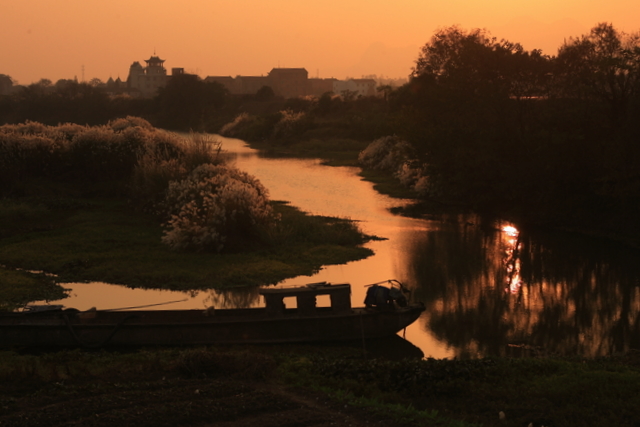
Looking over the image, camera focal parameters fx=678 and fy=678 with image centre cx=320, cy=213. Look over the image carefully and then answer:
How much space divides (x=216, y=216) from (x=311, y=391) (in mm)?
17479

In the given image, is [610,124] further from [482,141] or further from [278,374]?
[278,374]

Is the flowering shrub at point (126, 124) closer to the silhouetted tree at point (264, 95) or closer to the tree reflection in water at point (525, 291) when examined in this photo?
the tree reflection in water at point (525, 291)

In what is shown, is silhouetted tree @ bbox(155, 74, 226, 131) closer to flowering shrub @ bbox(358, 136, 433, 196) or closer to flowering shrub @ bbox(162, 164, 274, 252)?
flowering shrub @ bbox(358, 136, 433, 196)

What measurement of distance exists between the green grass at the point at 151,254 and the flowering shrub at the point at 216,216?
757mm

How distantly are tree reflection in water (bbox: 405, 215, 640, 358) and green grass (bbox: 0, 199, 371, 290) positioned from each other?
14.8 ft

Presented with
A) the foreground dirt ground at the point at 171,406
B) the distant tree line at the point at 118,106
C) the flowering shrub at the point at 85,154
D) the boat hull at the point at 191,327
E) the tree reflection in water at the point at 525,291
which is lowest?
the tree reflection in water at the point at 525,291

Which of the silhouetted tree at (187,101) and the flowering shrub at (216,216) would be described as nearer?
the flowering shrub at (216,216)

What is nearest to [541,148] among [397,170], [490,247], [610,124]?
[610,124]

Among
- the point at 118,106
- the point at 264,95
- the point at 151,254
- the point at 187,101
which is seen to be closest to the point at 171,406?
the point at 151,254

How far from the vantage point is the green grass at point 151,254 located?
26.4m

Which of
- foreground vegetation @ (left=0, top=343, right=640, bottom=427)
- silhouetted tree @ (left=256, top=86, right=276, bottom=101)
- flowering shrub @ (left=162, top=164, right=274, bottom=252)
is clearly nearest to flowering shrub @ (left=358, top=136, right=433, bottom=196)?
flowering shrub @ (left=162, top=164, right=274, bottom=252)

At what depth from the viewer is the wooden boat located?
18.8 meters

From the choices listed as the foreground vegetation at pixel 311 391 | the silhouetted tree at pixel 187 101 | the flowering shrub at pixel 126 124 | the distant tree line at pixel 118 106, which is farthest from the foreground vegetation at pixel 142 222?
the silhouetted tree at pixel 187 101

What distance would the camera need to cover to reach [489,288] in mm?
25922
